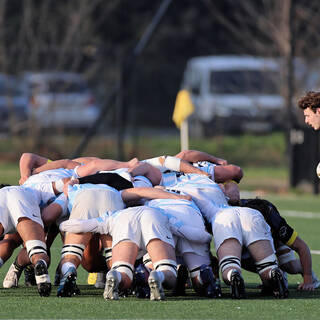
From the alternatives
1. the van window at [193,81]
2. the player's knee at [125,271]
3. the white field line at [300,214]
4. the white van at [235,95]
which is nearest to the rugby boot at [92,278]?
the player's knee at [125,271]

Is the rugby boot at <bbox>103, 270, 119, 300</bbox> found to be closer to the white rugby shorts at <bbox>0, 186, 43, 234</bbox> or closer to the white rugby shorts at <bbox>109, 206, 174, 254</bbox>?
the white rugby shorts at <bbox>109, 206, 174, 254</bbox>

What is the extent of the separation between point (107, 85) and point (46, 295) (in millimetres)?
20226

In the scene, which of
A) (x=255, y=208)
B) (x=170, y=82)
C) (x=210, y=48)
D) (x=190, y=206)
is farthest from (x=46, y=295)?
(x=210, y=48)

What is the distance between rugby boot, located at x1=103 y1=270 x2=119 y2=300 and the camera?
24.3 ft

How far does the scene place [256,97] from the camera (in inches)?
1017

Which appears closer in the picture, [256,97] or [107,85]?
[256,97]

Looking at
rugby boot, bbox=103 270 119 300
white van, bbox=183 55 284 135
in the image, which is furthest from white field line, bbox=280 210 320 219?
white van, bbox=183 55 284 135

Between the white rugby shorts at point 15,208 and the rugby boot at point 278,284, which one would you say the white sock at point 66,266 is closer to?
the white rugby shorts at point 15,208

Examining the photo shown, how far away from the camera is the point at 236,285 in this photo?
306 inches

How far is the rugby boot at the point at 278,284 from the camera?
788 cm

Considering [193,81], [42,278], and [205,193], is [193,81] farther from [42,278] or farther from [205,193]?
[42,278]

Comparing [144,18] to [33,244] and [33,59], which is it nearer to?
[33,59]

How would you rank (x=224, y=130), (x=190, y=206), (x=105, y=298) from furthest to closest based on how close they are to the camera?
(x=224, y=130) → (x=190, y=206) → (x=105, y=298)

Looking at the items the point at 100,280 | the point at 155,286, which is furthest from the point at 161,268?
the point at 100,280
